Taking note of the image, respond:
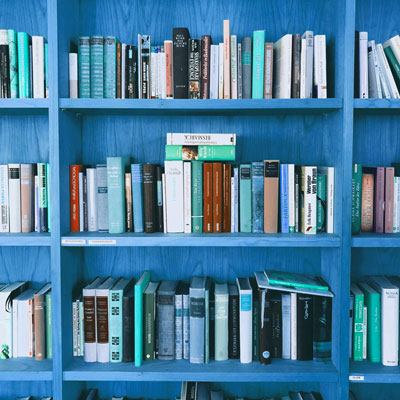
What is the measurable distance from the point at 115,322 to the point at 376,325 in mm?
975

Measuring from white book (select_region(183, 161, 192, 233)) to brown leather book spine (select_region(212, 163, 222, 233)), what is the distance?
0.09m

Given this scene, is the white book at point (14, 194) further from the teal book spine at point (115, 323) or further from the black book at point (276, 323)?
the black book at point (276, 323)

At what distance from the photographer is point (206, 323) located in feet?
5.11

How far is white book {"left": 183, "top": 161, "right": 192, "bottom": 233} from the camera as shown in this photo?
1538mm

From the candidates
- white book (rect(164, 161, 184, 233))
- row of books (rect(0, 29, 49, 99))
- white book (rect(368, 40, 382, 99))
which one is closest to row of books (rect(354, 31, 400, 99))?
white book (rect(368, 40, 382, 99))

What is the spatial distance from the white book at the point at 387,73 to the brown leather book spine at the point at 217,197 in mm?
675

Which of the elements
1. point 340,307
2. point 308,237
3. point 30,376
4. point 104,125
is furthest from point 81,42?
point 340,307

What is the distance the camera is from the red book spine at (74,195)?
5.10 ft

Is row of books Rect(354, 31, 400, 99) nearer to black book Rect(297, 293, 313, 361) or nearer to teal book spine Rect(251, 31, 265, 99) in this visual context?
teal book spine Rect(251, 31, 265, 99)

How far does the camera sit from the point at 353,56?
55.7 inches

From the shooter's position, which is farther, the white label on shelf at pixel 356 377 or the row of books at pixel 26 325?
the row of books at pixel 26 325

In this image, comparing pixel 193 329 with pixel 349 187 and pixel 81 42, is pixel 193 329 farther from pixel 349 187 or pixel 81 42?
pixel 81 42

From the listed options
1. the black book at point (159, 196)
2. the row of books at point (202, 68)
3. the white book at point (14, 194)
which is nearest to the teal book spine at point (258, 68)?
the row of books at point (202, 68)

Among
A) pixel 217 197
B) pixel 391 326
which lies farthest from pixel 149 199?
pixel 391 326
